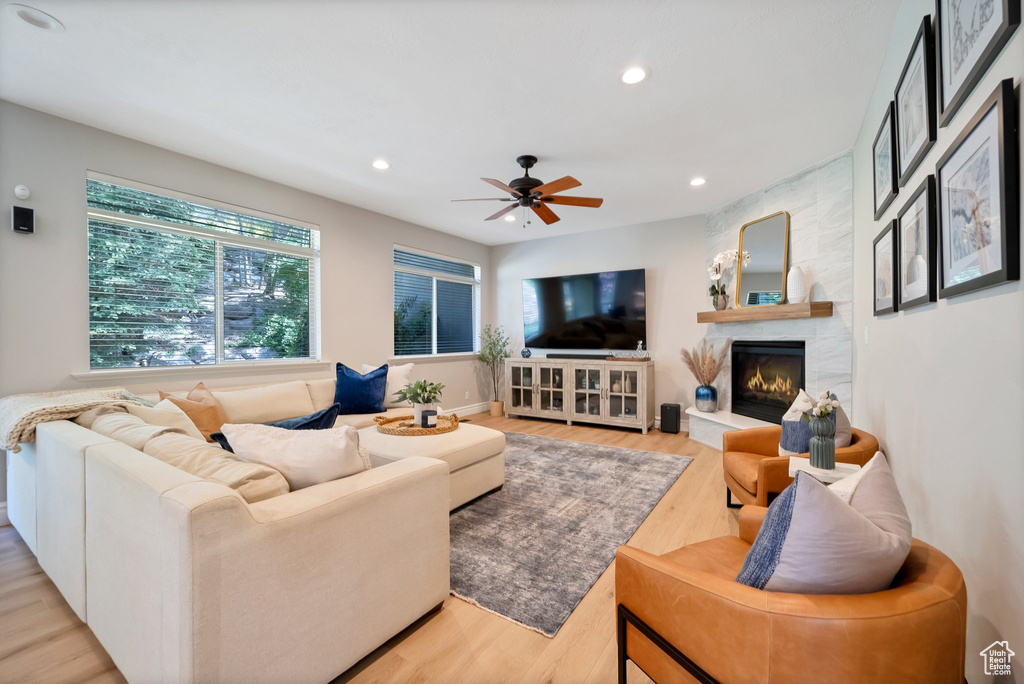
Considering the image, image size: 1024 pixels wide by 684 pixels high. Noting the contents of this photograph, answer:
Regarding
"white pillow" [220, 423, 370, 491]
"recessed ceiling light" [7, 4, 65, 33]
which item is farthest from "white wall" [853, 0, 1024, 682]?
"recessed ceiling light" [7, 4, 65, 33]

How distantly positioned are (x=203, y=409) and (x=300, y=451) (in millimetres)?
1906

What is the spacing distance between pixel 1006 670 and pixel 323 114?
3.67m

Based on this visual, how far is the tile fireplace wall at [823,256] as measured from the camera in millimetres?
3264

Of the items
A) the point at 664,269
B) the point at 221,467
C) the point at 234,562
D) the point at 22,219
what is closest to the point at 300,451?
the point at 221,467

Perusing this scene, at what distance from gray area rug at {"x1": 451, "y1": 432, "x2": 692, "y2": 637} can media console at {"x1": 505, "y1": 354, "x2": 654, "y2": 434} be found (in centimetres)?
111

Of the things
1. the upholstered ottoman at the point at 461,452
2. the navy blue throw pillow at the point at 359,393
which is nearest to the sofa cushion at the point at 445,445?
the upholstered ottoman at the point at 461,452

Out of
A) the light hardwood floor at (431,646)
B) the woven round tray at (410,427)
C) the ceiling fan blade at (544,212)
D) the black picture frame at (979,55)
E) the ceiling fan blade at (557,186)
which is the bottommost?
the light hardwood floor at (431,646)

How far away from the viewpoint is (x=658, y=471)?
3.52 m

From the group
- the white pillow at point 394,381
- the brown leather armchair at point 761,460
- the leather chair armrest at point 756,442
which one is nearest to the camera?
the brown leather armchair at point 761,460

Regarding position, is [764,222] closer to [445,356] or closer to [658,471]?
[658,471]

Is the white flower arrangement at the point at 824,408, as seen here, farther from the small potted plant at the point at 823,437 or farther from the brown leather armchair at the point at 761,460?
the brown leather armchair at the point at 761,460

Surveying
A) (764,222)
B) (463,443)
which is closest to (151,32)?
Result: (463,443)

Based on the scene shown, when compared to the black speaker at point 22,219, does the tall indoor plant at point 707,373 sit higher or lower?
lower

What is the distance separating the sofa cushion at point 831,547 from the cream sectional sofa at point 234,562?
45.2 inches
